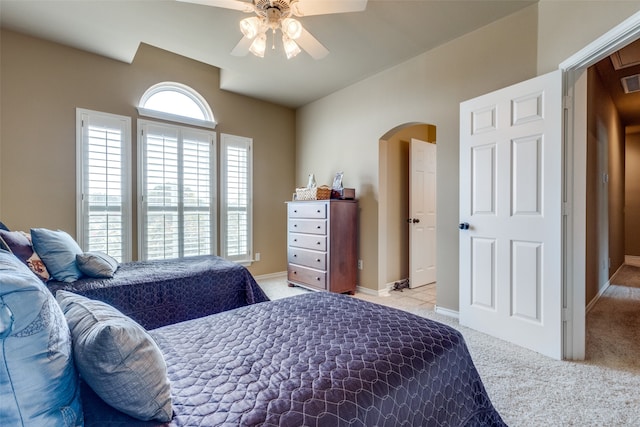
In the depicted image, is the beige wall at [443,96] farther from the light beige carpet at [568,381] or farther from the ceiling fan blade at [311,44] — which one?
the ceiling fan blade at [311,44]

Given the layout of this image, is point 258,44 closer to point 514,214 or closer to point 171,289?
point 171,289

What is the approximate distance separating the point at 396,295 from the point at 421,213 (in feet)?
4.08

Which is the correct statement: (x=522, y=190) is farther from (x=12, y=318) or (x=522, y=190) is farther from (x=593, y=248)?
(x=12, y=318)

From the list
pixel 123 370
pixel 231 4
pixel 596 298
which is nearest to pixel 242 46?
pixel 231 4

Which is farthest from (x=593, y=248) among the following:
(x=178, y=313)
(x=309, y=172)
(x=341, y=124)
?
(x=178, y=313)

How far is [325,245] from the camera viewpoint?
12.5 ft

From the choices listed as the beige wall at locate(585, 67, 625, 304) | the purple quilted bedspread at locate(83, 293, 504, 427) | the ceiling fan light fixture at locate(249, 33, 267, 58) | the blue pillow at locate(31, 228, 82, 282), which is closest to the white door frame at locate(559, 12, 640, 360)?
the beige wall at locate(585, 67, 625, 304)

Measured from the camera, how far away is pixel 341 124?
4.34 metres

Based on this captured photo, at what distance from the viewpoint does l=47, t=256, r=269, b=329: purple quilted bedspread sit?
2137 millimetres

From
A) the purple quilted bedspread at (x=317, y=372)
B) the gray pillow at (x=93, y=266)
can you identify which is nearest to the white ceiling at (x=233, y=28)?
the gray pillow at (x=93, y=266)

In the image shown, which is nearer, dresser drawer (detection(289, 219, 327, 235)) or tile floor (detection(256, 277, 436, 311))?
tile floor (detection(256, 277, 436, 311))

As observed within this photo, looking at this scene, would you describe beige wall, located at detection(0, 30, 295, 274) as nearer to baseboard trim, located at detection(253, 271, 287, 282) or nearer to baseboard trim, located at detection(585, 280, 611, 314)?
baseboard trim, located at detection(253, 271, 287, 282)

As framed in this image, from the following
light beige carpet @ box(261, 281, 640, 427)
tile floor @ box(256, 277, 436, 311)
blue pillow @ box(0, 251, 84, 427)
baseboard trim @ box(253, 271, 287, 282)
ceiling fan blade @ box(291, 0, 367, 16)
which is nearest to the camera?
blue pillow @ box(0, 251, 84, 427)

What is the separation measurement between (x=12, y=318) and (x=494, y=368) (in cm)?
247
